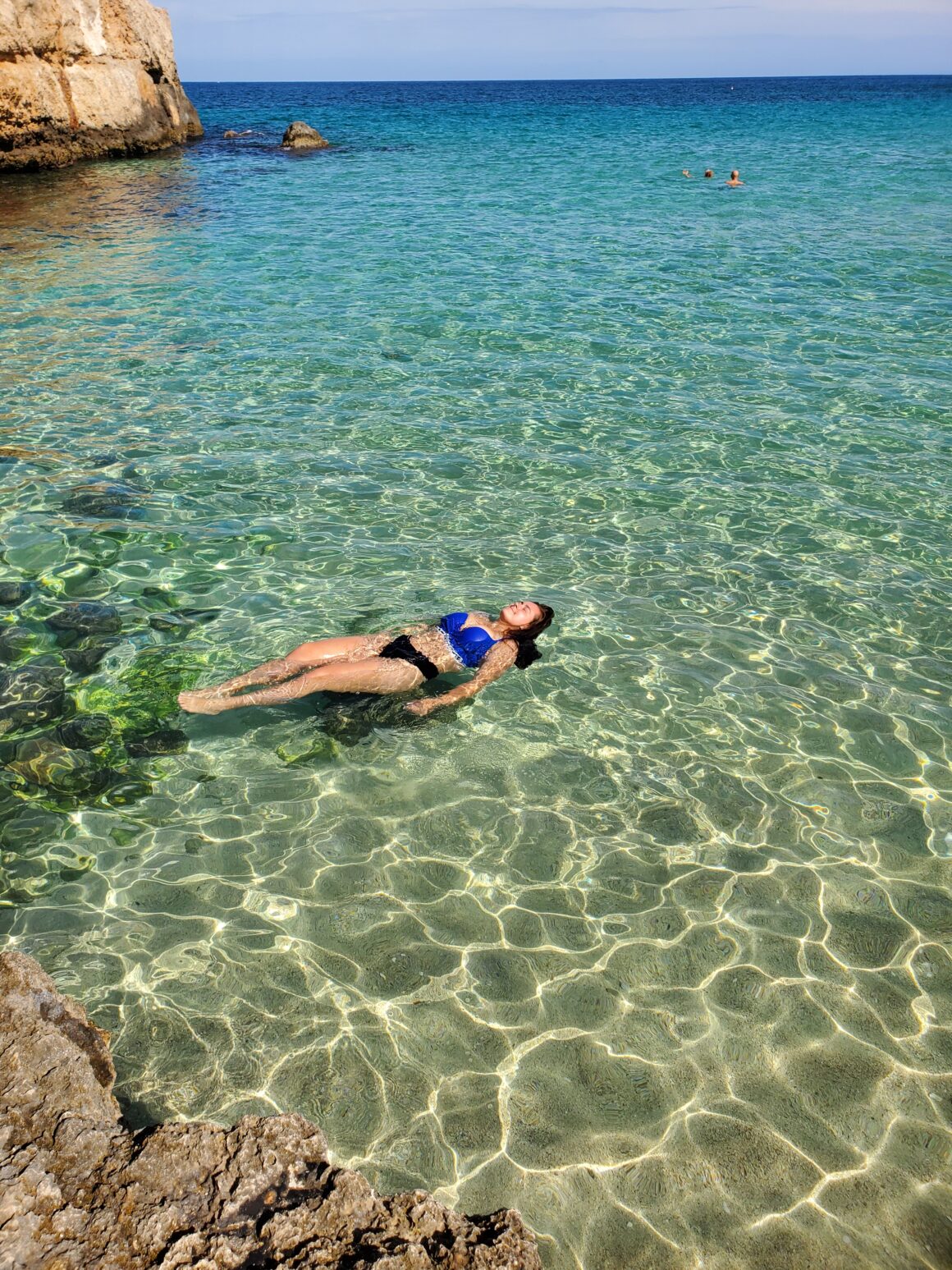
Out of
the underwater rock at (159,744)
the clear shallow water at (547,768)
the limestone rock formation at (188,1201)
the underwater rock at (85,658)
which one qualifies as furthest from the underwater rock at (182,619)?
the limestone rock formation at (188,1201)

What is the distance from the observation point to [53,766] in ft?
19.3

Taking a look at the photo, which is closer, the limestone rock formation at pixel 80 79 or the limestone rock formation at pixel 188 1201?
the limestone rock formation at pixel 188 1201

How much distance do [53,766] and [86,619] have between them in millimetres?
1819

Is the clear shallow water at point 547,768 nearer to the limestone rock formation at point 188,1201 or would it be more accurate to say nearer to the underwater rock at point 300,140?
the limestone rock formation at point 188,1201

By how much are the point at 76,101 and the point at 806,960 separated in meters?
35.6

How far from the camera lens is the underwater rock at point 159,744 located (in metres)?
6.08

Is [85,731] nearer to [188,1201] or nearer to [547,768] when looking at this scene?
[547,768]

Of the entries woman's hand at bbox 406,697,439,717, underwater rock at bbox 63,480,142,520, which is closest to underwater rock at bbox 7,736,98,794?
woman's hand at bbox 406,697,439,717

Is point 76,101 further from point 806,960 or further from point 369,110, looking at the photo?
point 369,110

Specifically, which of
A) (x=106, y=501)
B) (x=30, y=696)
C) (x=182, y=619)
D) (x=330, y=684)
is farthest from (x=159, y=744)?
(x=106, y=501)

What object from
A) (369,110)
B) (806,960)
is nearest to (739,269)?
(806,960)

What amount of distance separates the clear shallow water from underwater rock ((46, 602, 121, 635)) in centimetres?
20

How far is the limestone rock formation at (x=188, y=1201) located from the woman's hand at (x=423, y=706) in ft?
10.8

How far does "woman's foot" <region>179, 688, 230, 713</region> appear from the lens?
634 cm
